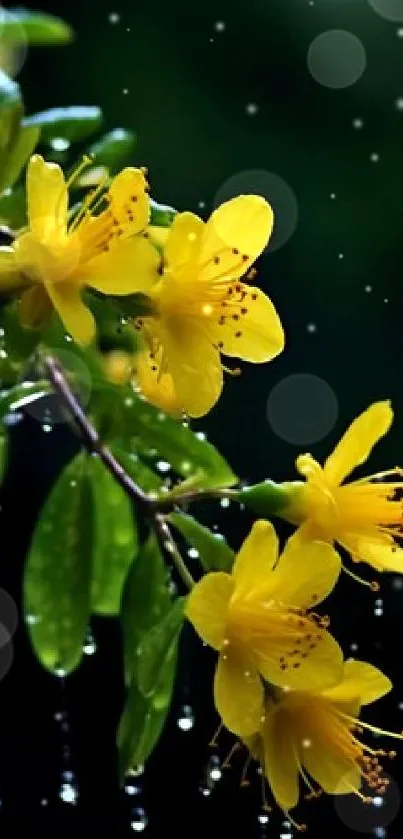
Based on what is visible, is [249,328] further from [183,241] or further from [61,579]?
[61,579]

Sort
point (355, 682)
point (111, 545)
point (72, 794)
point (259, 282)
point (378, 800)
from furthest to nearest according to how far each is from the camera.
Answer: point (259, 282)
point (72, 794)
point (378, 800)
point (111, 545)
point (355, 682)

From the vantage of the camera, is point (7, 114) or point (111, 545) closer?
point (7, 114)

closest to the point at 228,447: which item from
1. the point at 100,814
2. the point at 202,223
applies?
the point at 100,814

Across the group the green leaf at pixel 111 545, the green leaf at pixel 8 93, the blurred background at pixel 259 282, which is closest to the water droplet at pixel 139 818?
the blurred background at pixel 259 282

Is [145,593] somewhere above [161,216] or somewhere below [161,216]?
below

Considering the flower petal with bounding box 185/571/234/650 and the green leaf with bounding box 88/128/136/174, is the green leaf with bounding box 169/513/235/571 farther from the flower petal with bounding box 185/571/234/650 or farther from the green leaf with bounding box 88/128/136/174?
the green leaf with bounding box 88/128/136/174

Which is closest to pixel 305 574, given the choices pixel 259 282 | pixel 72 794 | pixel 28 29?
pixel 28 29

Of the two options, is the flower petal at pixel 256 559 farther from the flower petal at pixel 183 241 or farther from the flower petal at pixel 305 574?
the flower petal at pixel 183 241

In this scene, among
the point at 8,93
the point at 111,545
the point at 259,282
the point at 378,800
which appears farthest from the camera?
the point at 259,282

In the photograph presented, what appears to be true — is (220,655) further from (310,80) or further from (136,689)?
(310,80)
